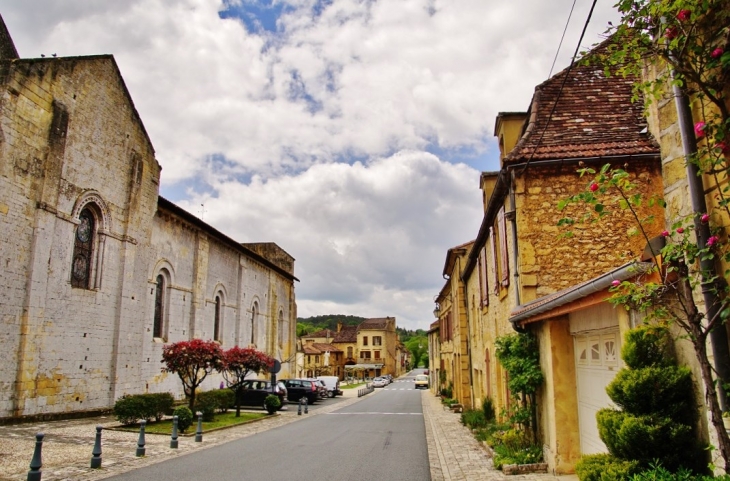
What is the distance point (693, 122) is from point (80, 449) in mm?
13294

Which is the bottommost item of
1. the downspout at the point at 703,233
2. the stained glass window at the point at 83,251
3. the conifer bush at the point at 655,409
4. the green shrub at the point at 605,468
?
the green shrub at the point at 605,468

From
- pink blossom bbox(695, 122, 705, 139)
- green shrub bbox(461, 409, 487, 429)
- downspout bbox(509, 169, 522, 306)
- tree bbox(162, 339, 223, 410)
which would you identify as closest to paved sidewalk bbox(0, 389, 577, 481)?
green shrub bbox(461, 409, 487, 429)

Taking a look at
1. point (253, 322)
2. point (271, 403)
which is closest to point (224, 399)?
point (271, 403)

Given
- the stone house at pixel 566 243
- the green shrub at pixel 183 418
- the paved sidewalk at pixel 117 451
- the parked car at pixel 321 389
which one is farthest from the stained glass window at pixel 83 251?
the parked car at pixel 321 389

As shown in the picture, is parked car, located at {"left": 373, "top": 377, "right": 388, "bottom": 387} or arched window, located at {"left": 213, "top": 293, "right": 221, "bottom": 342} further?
parked car, located at {"left": 373, "top": 377, "right": 388, "bottom": 387}

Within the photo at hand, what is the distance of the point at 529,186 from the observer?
36.4 feet

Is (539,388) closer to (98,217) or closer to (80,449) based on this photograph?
(80,449)

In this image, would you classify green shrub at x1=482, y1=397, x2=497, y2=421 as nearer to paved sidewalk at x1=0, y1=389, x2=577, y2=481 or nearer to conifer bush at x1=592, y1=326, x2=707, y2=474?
paved sidewalk at x1=0, y1=389, x2=577, y2=481

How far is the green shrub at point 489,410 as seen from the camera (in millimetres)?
16125

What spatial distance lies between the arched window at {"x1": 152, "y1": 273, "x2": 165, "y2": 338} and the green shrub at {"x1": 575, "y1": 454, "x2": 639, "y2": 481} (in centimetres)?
2301

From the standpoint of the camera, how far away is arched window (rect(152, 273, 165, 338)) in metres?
25.5

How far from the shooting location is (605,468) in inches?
208

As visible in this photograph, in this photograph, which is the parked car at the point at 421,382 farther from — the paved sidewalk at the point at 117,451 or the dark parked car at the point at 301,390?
the paved sidewalk at the point at 117,451

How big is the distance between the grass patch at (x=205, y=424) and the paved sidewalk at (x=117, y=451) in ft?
1.70
